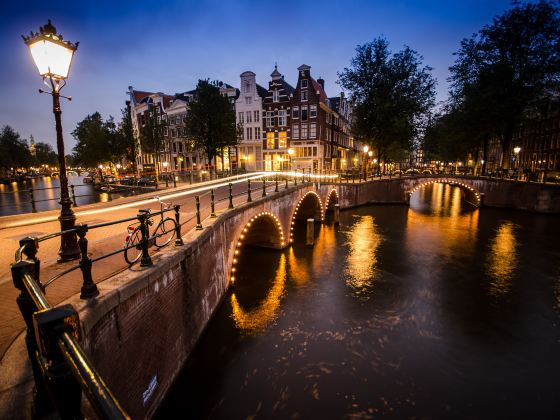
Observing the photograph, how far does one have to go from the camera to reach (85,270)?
13.1 feet

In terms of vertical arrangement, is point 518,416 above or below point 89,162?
below

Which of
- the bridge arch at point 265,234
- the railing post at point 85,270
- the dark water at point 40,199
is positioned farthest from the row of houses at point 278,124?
the railing post at point 85,270

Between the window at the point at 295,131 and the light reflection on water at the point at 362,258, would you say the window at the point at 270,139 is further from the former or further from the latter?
the light reflection on water at the point at 362,258

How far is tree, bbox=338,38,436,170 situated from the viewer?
33875 millimetres

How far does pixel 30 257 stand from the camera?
2820mm

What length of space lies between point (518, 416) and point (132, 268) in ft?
31.9

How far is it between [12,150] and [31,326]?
9148 centimetres

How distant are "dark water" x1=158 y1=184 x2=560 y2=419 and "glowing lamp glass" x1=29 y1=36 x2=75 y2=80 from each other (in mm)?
7662

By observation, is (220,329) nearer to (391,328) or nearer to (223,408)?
(223,408)

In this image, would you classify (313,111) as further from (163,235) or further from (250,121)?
(163,235)

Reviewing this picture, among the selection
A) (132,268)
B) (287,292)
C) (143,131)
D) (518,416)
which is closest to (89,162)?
(143,131)

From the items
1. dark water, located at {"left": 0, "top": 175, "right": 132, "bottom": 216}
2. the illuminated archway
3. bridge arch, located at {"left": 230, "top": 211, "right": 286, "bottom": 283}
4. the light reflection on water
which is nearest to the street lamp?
dark water, located at {"left": 0, "top": 175, "right": 132, "bottom": 216}

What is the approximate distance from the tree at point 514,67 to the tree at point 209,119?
2796 centimetres

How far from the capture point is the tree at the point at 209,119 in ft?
112
